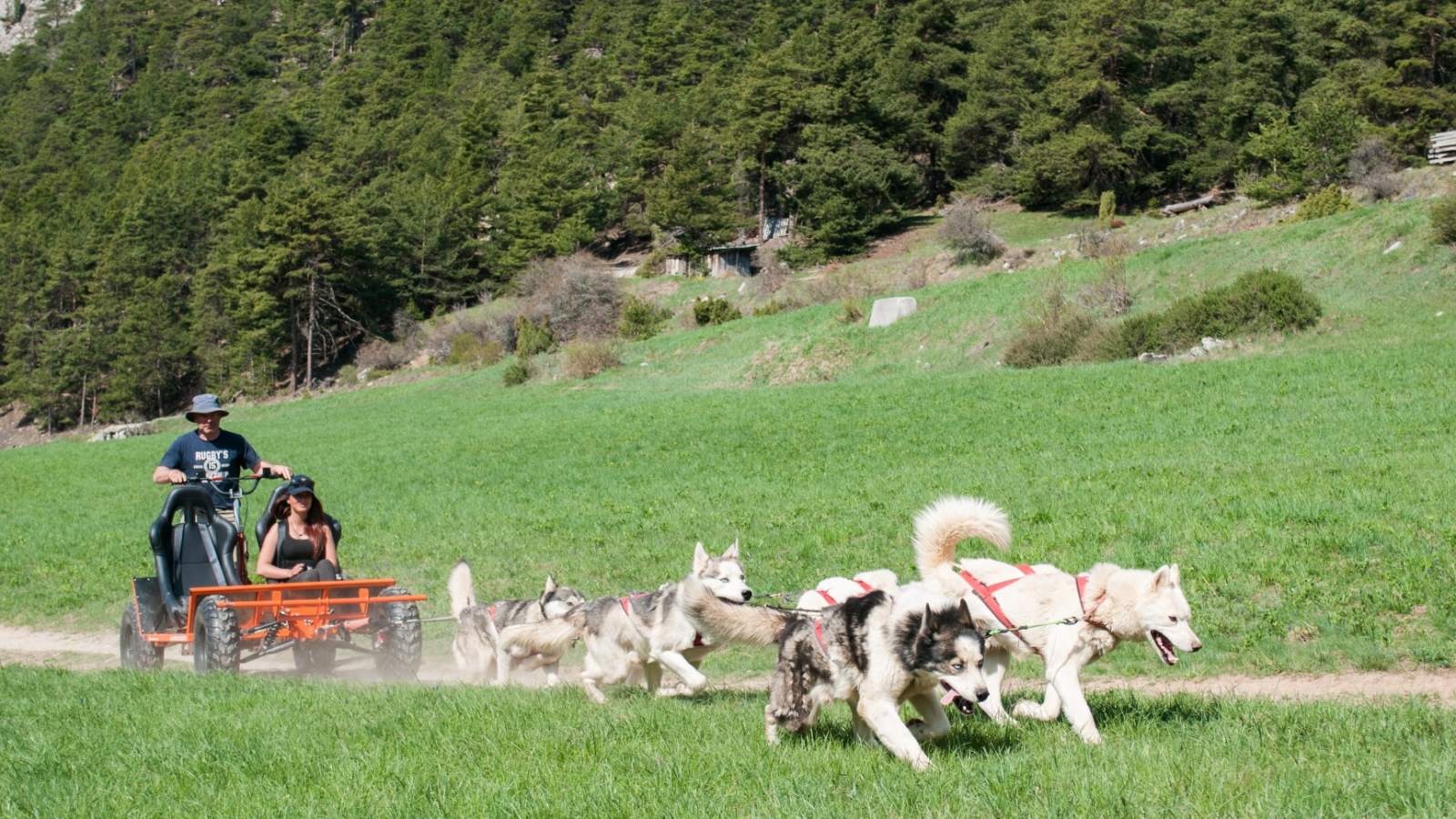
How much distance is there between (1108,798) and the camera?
4750mm

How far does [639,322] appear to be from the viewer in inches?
2322

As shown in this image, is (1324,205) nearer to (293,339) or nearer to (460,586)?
(460,586)

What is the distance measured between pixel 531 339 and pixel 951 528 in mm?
52096

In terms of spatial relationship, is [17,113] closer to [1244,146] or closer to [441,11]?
[441,11]

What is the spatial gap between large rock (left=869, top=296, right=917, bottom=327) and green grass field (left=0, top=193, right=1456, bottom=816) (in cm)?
159

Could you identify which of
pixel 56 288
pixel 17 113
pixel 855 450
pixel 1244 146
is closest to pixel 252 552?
pixel 855 450

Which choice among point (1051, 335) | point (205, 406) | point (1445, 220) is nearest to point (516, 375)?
point (1051, 335)

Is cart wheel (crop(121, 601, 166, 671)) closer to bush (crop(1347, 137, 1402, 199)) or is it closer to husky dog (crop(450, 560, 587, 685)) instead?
husky dog (crop(450, 560, 587, 685))

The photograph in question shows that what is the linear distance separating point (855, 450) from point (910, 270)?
32425 millimetres

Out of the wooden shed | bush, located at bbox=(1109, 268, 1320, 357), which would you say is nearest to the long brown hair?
bush, located at bbox=(1109, 268, 1320, 357)

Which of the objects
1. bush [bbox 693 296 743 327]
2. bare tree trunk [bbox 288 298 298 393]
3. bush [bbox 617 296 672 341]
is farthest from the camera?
bare tree trunk [bbox 288 298 298 393]

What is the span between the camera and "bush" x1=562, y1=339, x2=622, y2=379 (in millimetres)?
48625

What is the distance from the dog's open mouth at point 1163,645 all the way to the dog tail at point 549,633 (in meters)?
4.49

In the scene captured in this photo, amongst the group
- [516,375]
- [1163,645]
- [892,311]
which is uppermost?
[1163,645]
